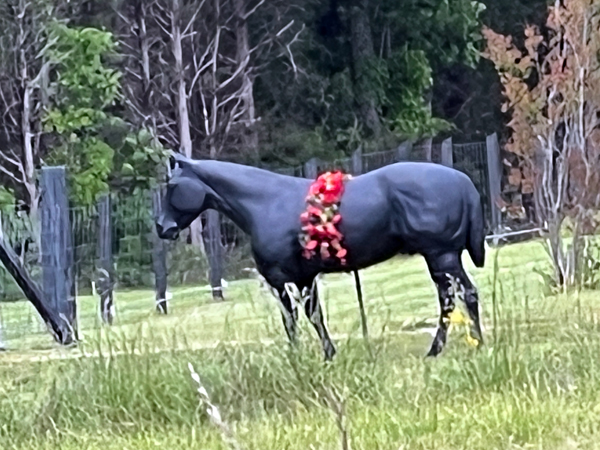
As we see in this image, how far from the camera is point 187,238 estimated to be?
840 inches

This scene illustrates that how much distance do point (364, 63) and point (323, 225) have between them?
2002 cm

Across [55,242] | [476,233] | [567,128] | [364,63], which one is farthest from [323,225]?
[364,63]

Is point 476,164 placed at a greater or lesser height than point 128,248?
greater

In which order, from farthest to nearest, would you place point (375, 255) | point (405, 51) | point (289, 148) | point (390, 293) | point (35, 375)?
point (405, 51)
point (289, 148)
point (390, 293)
point (375, 255)
point (35, 375)

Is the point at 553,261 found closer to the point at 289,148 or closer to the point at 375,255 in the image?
the point at 375,255

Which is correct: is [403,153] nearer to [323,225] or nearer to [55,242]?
[55,242]

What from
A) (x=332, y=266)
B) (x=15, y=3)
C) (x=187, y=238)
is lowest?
(x=187, y=238)

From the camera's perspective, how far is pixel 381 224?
8.10 metres

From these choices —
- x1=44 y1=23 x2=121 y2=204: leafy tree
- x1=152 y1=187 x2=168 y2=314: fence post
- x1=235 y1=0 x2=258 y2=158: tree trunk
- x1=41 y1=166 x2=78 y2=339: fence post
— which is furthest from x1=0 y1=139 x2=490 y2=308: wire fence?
x1=235 y1=0 x2=258 y2=158: tree trunk

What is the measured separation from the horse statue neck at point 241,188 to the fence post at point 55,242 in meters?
2.56

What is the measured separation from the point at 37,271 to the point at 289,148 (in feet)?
41.0

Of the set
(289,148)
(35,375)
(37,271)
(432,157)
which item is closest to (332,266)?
(35,375)

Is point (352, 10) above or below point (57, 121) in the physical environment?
above

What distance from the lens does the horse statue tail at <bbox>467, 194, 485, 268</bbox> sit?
8203 millimetres
